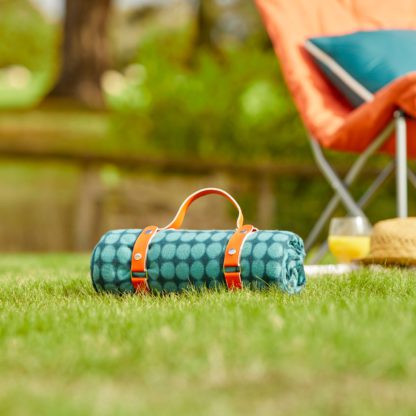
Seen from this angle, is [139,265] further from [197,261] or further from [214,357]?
[214,357]

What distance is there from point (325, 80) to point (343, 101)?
152mm

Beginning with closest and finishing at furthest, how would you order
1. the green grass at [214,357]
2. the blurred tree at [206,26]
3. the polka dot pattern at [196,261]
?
1. the green grass at [214,357]
2. the polka dot pattern at [196,261]
3. the blurred tree at [206,26]

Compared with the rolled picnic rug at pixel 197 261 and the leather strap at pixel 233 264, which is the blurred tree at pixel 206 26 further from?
the leather strap at pixel 233 264

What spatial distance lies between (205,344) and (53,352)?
0.96 ft

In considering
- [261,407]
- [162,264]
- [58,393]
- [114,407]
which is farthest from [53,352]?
[162,264]

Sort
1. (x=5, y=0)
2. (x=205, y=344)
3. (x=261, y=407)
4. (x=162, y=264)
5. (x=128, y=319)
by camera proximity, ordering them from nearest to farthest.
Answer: (x=261, y=407)
(x=205, y=344)
(x=128, y=319)
(x=162, y=264)
(x=5, y=0)

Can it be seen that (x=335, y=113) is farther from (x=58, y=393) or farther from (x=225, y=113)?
(x=225, y=113)

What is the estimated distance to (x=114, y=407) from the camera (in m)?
1.24

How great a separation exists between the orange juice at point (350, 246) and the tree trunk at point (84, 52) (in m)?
9.99

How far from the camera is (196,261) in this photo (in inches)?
97.0

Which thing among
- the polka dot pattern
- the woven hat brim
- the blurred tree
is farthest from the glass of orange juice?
Answer: the blurred tree

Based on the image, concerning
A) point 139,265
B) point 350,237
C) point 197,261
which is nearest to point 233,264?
point 197,261

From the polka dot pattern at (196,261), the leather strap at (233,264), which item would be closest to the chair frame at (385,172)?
the polka dot pattern at (196,261)

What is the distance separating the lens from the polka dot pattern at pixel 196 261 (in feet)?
7.88
